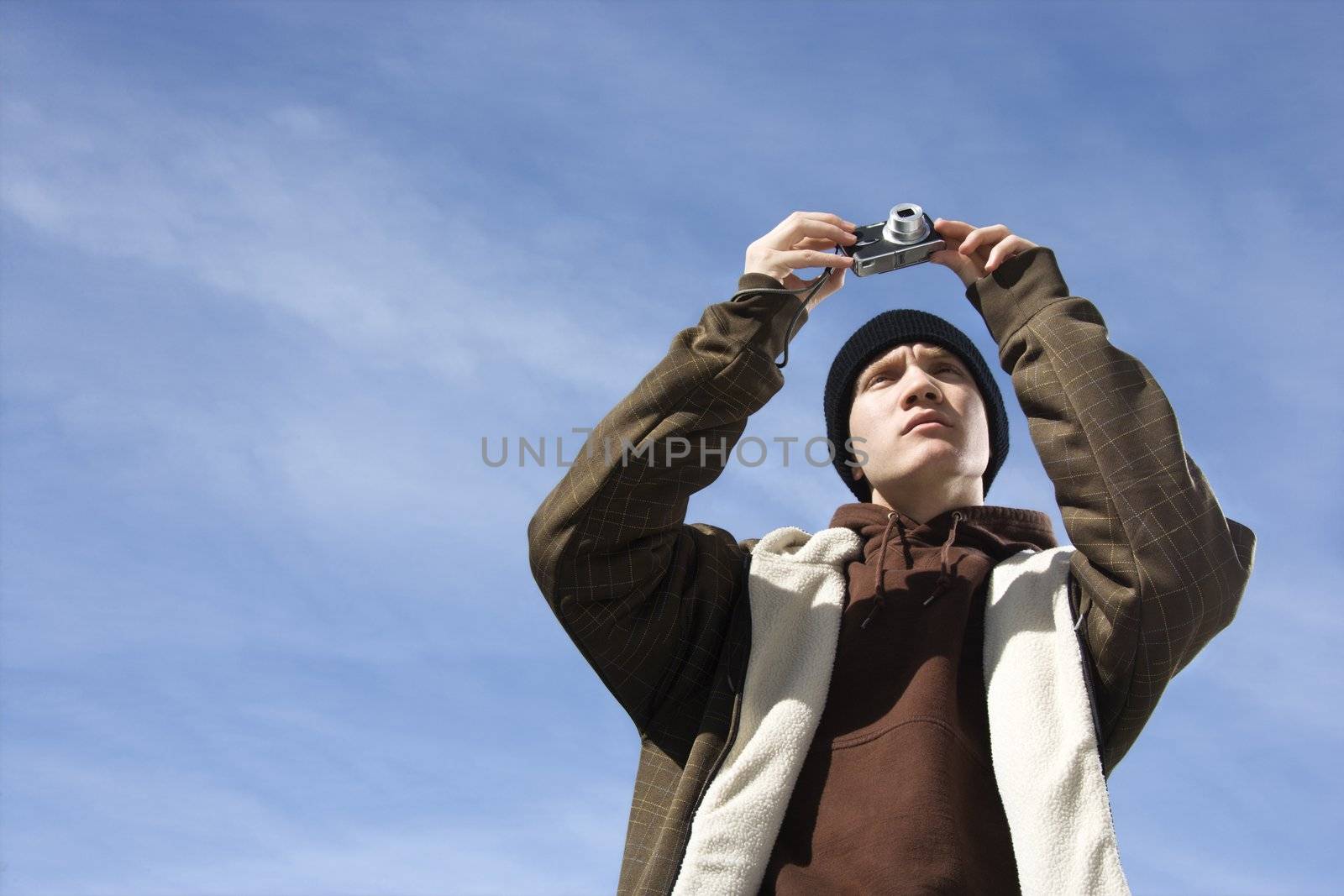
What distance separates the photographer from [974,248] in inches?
136

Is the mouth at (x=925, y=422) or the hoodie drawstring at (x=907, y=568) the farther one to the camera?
the mouth at (x=925, y=422)

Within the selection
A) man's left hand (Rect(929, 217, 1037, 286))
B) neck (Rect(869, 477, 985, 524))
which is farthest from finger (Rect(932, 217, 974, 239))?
neck (Rect(869, 477, 985, 524))

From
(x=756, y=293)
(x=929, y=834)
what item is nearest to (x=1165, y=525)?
(x=929, y=834)

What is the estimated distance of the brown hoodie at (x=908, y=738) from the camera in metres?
2.79

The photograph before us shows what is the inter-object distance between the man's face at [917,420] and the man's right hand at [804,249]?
0.46 meters

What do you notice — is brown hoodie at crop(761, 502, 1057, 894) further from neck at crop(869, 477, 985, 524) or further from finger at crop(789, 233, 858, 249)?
finger at crop(789, 233, 858, 249)

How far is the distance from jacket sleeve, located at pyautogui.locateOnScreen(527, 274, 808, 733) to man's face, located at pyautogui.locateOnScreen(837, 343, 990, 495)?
492mm

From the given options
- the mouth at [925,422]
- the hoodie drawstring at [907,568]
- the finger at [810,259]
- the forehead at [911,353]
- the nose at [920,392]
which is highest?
the forehead at [911,353]

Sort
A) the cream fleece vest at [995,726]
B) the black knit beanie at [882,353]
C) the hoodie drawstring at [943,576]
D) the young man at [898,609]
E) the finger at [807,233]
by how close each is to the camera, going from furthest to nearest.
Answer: the black knit beanie at [882,353] → the finger at [807,233] → the hoodie drawstring at [943,576] → the young man at [898,609] → the cream fleece vest at [995,726]

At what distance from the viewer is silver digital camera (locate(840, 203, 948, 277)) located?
340cm

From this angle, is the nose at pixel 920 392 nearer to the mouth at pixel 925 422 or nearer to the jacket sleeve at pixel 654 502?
the mouth at pixel 925 422

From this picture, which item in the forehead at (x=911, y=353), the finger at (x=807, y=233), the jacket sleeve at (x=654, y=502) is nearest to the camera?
the jacket sleeve at (x=654, y=502)

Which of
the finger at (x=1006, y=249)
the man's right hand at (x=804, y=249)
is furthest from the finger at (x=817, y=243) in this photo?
the finger at (x=1006, y=249)

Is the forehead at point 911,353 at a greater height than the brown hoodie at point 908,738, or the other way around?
the forehead at point 911,353
